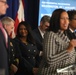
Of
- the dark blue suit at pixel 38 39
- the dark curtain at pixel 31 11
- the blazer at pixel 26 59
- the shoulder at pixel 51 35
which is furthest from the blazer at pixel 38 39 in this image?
the dark curtain at pixel 31 11

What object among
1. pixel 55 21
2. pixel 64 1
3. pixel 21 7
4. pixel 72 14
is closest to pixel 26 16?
pixel 21 7

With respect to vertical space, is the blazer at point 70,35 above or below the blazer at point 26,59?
above

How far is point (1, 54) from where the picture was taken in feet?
7.14

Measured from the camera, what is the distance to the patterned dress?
2.18 meters

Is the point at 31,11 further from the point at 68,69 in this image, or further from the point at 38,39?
the point at 68,69

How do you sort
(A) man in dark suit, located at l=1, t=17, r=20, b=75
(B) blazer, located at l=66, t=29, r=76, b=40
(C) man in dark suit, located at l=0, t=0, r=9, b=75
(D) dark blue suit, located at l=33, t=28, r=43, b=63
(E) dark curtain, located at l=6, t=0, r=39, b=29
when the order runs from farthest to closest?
(E) dark curtain, located at l=6, t=0, r=39, b=29 → (D) dark blue suit, located at l=33, t=28, r=43, b=63 → (A) man in dark suit, located at l=1, t=17, r=20, b=75 → (B) blazer, located at l=66, t=29, r=76, b=40 → (C) man in dark suit, located at l=0, t=0, r=9, b=75

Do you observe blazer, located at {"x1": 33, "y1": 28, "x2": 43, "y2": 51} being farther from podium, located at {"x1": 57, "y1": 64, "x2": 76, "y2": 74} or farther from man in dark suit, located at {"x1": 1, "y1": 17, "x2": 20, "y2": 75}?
podium, located at {"x1": 57, "y1": 64, "x2": 76, "y2": 74}

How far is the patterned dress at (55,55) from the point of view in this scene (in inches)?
85.9

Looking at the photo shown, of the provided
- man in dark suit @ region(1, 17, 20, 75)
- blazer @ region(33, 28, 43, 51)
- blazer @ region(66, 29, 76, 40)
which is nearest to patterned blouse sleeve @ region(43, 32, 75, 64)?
blazer @ region(66, 29, 76, 40)

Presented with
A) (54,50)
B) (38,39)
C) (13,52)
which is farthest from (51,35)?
(38,39)

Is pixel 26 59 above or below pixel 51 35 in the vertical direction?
below

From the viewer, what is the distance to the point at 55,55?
2178mm

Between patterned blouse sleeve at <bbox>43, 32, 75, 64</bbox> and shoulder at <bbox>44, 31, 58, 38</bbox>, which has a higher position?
shoulder at <bbox>44, 31, 58, 38</bbox>

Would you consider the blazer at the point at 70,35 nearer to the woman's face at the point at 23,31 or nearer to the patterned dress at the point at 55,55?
the patterned dress at the point at 55,55
